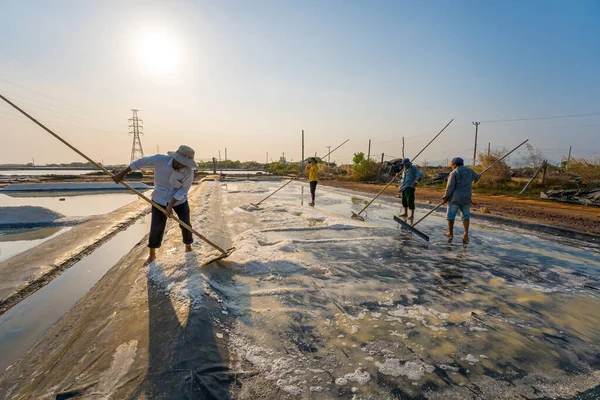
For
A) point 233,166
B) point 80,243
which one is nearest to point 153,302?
point 80,243

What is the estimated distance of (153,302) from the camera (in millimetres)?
2336

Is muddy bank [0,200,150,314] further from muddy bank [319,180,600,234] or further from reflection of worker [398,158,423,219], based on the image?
muddy bank [319,180,600,234]

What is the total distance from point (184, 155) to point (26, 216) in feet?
18.2

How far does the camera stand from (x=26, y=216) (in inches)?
241

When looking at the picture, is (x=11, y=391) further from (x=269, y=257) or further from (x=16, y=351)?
(x=269, y=257)

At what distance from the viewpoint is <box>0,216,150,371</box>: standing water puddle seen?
7.02ft

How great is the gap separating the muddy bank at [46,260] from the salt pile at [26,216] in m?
1.20

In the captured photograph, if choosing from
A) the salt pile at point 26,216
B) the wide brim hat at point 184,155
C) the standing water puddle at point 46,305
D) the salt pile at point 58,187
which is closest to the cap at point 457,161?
the wide brim hat at point 184,155

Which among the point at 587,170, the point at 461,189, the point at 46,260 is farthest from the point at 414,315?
the point at 587,170

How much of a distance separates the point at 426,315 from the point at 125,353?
222 centimetres

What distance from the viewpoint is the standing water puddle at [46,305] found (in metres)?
2.14

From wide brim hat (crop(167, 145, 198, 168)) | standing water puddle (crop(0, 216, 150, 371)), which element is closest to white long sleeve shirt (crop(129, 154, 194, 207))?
wide brim hat (crop(167, 145, 198, 168))

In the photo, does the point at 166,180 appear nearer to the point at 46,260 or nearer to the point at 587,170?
the point at 46,260

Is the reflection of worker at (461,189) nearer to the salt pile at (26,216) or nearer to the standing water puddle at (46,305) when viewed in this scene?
the standing water puddle at (46,305)
